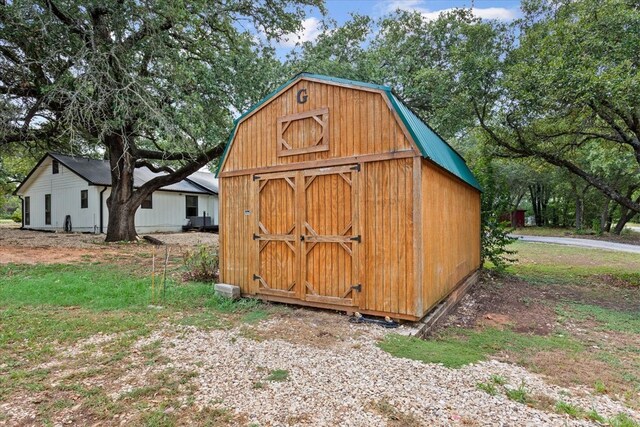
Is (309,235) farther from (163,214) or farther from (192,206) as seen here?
(192,206)

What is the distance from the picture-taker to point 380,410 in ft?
8.92

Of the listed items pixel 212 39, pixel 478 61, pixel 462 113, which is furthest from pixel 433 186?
pixel 212 39

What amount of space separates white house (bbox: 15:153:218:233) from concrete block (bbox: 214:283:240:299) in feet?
47.7

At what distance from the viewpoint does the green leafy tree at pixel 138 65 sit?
28.3 ft

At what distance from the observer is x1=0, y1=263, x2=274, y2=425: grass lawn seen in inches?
110

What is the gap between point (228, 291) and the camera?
6195 mm

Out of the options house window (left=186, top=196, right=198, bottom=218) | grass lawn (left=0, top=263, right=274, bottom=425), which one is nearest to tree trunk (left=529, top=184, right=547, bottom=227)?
house window (left=186, top=196, right=198, bottom=218)

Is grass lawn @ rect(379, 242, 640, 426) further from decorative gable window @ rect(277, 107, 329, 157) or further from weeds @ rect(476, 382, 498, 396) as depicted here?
decorative gable window @ rect(277, 107, 329, 157)

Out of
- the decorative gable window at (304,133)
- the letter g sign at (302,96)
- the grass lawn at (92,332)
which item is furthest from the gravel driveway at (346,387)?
the letter g sign at (302,96)

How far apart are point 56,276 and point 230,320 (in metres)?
4.98

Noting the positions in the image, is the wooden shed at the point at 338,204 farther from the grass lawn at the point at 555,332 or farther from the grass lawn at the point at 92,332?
the grass lawn at the point at 92,332

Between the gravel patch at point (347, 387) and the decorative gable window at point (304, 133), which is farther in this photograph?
the decorative gable window at point (304, 133)

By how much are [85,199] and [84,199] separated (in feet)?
0.32

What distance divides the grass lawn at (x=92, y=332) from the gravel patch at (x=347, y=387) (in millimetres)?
289
